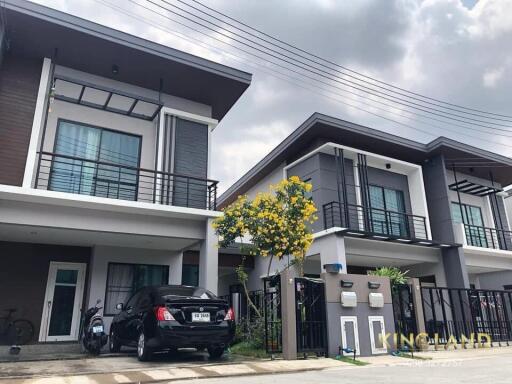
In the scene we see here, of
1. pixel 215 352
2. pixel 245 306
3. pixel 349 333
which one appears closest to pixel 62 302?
pixel 245 306

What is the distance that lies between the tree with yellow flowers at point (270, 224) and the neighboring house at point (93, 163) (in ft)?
2.42

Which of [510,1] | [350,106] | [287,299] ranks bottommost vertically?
[287,299]

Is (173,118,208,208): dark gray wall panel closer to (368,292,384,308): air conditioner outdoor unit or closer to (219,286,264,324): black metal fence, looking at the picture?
(219,286,264,324): black metal fence

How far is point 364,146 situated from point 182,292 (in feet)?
31.8

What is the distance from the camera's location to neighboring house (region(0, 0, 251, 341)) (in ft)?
29.5

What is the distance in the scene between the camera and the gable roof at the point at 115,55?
9.12 m

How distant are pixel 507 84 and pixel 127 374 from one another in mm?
12376

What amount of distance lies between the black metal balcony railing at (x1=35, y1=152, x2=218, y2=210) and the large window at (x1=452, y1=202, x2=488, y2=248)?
10998mm

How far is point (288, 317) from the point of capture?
7.16m

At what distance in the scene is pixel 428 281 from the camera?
15102 millimetres

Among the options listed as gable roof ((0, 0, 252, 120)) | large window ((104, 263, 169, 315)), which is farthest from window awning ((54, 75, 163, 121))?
large window ((104, 263, 169, 315))

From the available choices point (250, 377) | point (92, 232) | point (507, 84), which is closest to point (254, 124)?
point (92, 232)

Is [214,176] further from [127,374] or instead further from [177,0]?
[127,374]

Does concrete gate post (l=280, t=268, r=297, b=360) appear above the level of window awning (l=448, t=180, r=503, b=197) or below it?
below
